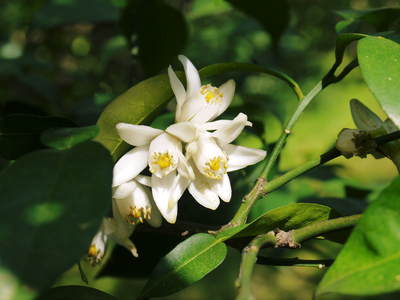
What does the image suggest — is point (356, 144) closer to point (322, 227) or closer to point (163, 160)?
point (322, 227)

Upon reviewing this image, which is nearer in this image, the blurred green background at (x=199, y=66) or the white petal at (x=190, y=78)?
the white petal at (x=190, y=78)

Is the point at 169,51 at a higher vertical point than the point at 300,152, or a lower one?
higher

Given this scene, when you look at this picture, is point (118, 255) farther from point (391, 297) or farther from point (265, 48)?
point (391, 297)

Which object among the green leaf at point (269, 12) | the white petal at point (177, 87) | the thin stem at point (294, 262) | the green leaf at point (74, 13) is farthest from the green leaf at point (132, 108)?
the green leaf at point (74, 13)

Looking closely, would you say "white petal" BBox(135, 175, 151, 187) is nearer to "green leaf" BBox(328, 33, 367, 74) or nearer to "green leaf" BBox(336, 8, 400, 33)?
"green leaf" BBox(328, 33, 367, 74)

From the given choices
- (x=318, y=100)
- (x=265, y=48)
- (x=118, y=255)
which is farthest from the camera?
(x=318, y=100)

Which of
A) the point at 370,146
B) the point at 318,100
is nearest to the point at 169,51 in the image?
the point at 370,146

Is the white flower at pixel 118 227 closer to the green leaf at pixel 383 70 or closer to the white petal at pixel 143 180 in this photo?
the white petal at pixel 143 180

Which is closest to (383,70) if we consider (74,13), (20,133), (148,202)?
(148,202)
